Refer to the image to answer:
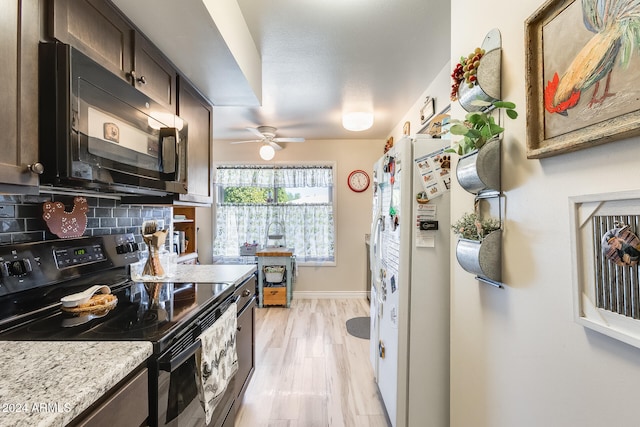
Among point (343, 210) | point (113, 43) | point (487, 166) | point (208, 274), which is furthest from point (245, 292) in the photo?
point (343, 210)

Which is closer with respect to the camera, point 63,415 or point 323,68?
point 63,415

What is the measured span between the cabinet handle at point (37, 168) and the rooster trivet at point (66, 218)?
0.44m

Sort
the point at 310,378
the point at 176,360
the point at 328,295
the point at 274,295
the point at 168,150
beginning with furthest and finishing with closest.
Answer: the point at 328,295
the point at 274,295
the point at 310,378
the point at 168,150
the point at 176,360

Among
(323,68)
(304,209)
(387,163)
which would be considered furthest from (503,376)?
(304,209)

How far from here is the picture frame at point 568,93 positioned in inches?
22.5

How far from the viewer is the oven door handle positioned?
0.94 meters

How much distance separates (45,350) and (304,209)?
12.3ft

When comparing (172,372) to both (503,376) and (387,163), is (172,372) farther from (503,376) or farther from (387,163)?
(387,163)

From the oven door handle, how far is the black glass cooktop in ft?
0.21

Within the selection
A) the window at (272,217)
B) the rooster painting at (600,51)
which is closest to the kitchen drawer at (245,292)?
the rooster painting at (600,51)

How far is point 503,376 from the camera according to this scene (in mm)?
993

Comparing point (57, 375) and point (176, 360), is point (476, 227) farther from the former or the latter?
point (57, 375)

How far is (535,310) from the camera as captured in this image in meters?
0.85

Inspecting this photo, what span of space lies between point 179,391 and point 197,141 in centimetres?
155
